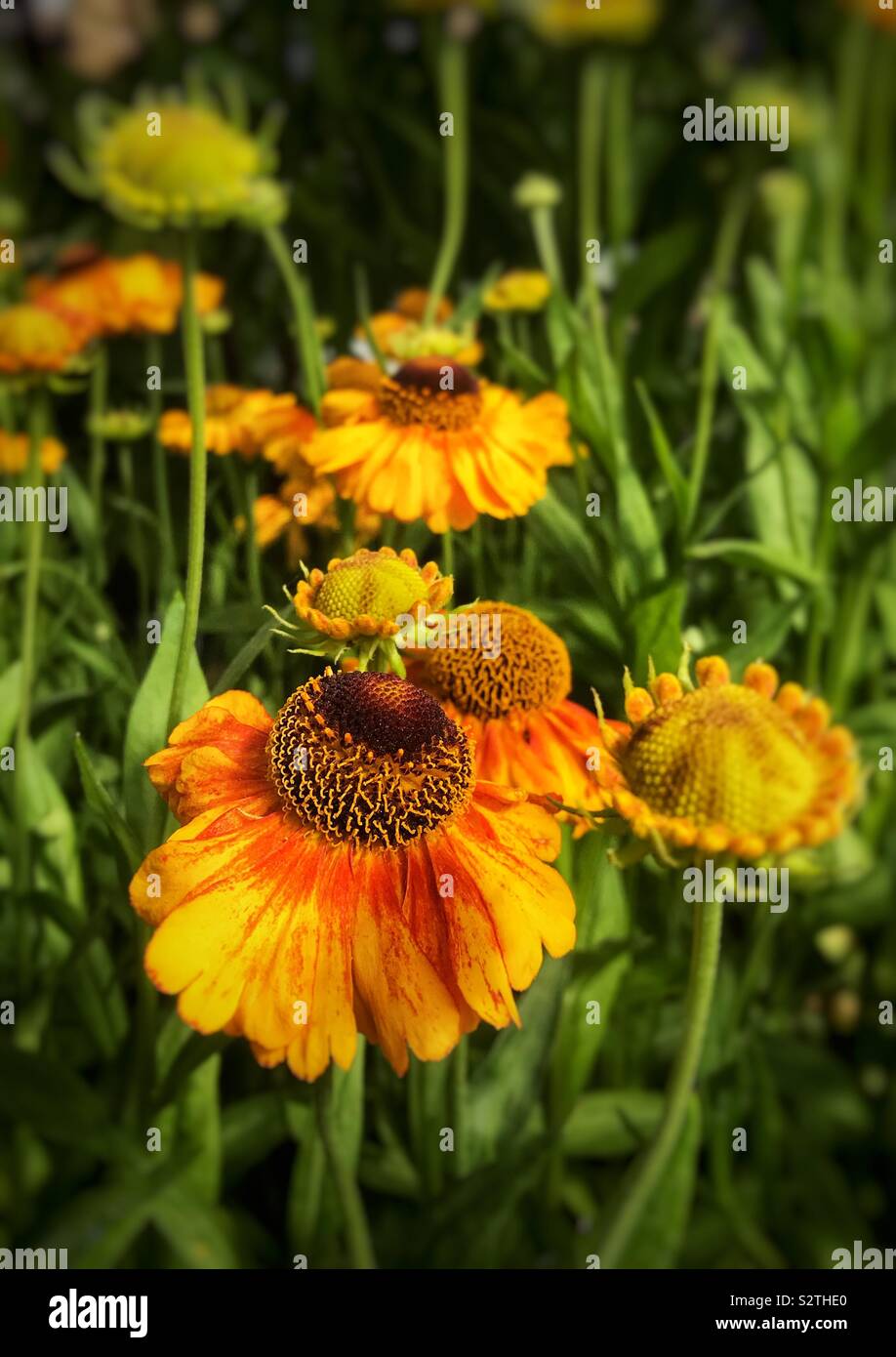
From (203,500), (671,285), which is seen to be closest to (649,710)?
(203,500)

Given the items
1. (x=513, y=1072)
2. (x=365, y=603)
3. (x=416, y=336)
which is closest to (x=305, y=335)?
(x=416, y=336)

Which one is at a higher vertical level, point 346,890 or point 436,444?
point 436,444

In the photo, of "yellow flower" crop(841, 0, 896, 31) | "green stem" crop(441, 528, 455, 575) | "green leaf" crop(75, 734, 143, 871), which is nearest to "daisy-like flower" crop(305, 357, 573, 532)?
"green stem" crop(441, 528, 455, 575)

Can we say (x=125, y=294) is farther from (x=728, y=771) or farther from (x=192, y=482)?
(x=728, y=771)

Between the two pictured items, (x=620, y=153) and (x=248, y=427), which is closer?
(x=248, y=427)

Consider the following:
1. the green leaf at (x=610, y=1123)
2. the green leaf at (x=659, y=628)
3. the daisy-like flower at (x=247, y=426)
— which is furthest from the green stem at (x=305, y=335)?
the green leaf at (x=610, y=1123)

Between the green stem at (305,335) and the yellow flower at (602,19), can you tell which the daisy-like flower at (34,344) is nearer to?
the green stem at (305,335)
